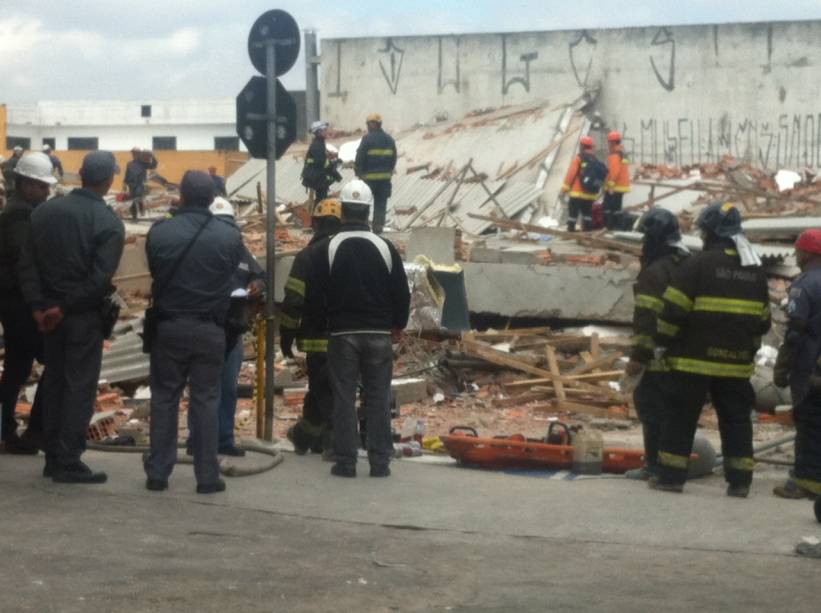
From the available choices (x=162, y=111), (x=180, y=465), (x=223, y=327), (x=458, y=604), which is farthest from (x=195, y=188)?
(x=162, y=111)

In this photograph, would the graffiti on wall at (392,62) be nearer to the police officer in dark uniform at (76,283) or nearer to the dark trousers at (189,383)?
the police officer in dark uniform at (76,283)

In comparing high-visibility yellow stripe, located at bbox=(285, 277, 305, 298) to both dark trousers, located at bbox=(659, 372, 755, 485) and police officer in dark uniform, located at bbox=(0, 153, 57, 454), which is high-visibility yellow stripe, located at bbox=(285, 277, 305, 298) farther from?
dark trousers, located at bbox=(659, 372, 755, 485)

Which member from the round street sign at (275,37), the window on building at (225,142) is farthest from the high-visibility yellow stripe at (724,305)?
the window on building at (225,142)

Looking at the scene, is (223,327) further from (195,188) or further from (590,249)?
(590,249)

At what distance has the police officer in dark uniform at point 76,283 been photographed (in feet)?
30.0

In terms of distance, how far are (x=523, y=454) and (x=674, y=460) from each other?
1389mm

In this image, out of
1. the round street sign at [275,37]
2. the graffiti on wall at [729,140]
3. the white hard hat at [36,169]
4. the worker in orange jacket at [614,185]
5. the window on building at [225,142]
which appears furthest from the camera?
the window on building at [225,142]

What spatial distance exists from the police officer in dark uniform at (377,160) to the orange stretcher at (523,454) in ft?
34.9

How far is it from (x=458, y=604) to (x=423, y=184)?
78.4ft

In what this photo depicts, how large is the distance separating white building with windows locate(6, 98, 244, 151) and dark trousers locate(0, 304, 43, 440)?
2689 inches

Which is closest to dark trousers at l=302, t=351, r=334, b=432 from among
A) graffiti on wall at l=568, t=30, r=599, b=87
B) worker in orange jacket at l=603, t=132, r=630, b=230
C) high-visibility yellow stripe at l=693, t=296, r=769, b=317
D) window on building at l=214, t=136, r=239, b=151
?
high-visibility yellow stripe at l=693, t=296, r=769, b=317

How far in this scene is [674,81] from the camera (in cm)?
3575

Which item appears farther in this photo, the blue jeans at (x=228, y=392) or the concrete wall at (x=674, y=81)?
the concrete wall at (x=674, y=81)

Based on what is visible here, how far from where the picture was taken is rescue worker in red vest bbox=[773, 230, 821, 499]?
977 centimetres
